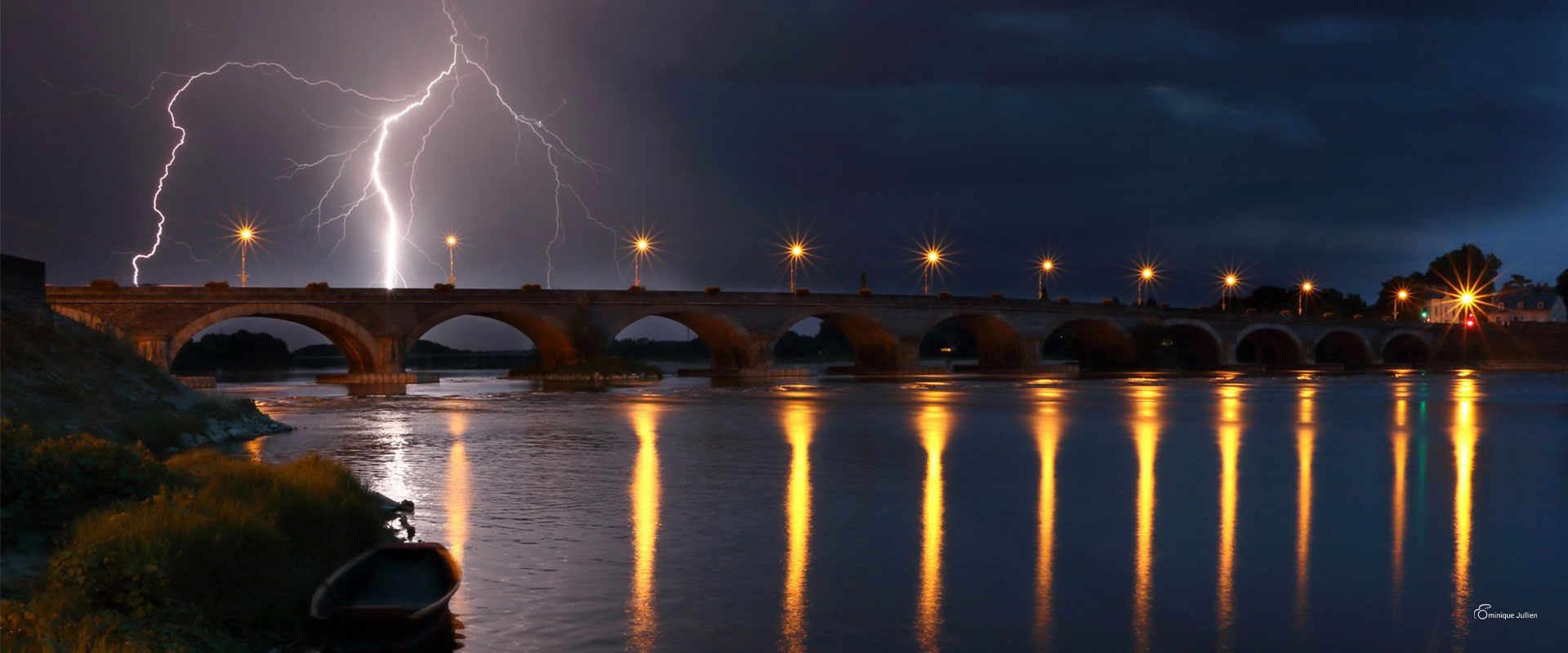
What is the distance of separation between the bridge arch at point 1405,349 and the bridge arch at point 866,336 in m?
85.9

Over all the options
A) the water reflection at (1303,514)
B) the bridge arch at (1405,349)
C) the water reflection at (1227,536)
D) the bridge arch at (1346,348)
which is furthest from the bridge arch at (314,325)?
the bridge arch at (1405,349)

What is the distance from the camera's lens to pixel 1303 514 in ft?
63.0

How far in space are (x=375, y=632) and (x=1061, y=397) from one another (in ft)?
181

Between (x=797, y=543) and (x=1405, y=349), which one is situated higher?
(x=1405, y=349)

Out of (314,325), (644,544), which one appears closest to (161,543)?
(644,544)

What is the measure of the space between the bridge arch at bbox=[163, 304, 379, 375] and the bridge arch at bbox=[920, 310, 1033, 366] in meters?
50.3

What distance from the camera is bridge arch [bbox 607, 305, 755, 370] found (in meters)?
87.5

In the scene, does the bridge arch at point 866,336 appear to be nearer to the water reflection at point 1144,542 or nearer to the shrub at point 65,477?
the water reflection at point 1144,542

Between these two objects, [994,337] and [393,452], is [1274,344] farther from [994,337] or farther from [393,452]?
[393,452]

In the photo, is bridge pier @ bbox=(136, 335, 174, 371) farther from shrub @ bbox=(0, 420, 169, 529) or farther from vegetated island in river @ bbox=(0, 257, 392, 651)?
shrub @ bbox=(0, 420, 169, 529)

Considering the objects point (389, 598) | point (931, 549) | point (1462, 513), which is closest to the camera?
point (389, 598)

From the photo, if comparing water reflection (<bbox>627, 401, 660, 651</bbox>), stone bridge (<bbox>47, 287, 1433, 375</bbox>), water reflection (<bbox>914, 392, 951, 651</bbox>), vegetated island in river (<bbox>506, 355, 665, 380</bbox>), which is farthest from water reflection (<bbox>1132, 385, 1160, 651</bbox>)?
vegetated island in river (<bbox>506, 355, 665, 380</bbox>)

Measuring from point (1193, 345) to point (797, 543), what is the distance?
129372 mm

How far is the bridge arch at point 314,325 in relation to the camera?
228 ft
